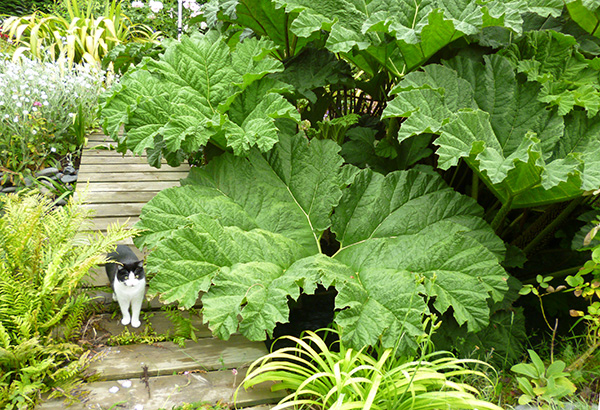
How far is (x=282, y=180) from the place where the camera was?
1920 millimetres

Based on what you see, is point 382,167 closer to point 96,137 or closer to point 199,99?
point 199,99

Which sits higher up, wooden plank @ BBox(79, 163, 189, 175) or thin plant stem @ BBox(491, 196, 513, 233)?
thin plant stem @ BBox(491, 196, 513, 233)

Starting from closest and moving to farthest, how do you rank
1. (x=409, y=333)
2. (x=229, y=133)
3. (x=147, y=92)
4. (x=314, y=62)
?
(x=409, y=333) → (x=229, y=133) → (x=147, y=92) → (x=314, y=62)

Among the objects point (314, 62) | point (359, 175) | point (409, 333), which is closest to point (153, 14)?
point (314, 62)

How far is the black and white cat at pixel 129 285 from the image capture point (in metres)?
1.66

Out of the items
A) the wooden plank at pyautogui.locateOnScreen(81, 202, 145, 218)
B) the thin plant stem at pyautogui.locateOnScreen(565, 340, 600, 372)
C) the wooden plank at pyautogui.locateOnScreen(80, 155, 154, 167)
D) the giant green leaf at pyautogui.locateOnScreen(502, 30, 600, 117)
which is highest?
the giant green leaf at pyautogui.locateOnScreen(502, 30, 600, 117)

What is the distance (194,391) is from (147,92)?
1.18 m

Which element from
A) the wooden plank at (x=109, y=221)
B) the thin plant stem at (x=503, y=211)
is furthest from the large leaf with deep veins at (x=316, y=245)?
the wooden plank at (x=109, y=221)

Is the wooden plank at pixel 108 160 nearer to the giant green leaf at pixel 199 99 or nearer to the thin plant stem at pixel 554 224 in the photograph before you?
the giant green leaf at pixel 199 99

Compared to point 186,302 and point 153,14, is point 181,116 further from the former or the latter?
point 153,14

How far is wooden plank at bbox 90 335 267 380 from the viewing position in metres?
1.55

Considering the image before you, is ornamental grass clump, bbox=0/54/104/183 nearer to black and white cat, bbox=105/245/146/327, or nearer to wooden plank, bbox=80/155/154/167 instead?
wooden plank, bbox=80/155/154/167

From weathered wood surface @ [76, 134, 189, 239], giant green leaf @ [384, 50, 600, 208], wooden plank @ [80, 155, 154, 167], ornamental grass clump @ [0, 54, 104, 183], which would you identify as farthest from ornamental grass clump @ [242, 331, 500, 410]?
ornamental grass clump @ [0, 54, 104, 183]

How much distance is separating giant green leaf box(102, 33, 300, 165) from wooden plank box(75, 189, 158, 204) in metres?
0.91
